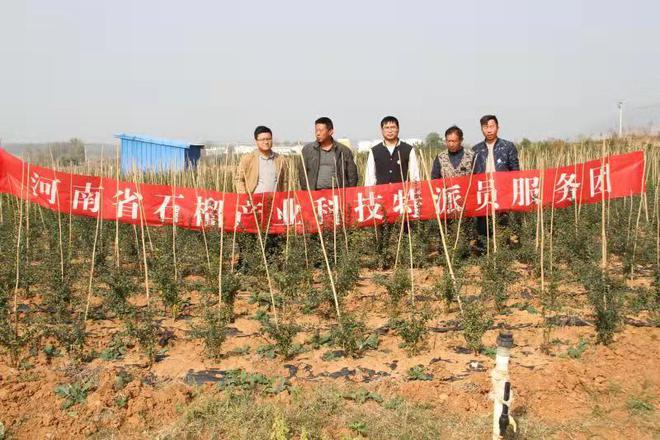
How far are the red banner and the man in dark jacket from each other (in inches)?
5.6

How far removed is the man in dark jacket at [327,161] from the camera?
5445mm

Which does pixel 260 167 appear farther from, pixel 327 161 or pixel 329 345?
pixel 329 345

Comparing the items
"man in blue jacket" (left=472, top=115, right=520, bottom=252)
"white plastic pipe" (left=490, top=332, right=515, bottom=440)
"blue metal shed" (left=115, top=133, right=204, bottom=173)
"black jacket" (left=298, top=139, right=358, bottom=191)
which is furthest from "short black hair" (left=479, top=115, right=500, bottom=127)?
"blue metal shed" (left=115, top=133, right=204, bottom=173)

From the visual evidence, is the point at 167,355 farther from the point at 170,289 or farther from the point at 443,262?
the point at 443,262

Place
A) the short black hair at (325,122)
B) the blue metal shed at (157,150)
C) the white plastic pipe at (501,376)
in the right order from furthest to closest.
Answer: the blue metal shed at (157,150) → the short black hair at (325,122) → the white plastic pipe at (501,376)

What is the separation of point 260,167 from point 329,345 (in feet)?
7.33

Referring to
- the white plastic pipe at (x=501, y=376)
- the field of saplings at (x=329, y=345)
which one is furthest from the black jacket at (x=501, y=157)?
the white plastic pipe at (x=501, y=376)

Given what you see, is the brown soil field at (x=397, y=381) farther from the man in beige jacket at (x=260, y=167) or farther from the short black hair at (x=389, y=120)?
the short black hair at (x=389, y=120)

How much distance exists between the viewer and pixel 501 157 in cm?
590

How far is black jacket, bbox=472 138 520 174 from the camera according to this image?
5.89 meters

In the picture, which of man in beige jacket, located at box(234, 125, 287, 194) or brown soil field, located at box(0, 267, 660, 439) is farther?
man in beige jacket, located at box(234, 125, 287, 194)

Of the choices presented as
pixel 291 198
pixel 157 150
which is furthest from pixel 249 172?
pixel 157 150

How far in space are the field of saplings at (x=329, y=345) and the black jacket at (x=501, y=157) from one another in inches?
28.5

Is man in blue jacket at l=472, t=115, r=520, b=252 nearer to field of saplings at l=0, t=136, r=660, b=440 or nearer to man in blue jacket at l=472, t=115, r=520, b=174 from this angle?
man in blue jacket at l=472, t=115, r=520, b=174
